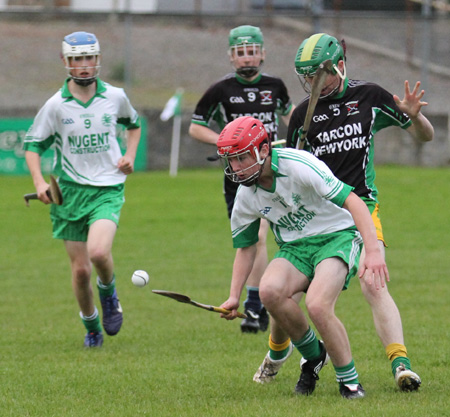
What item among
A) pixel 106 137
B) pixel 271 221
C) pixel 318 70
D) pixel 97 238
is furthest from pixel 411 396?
pixel 106 137

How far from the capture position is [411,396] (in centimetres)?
490

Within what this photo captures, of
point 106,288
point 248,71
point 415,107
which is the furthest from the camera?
point 248,71

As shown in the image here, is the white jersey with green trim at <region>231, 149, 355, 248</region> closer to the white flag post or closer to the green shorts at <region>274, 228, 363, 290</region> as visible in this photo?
the green shorts at <region>274, 228, 363, 290</region>

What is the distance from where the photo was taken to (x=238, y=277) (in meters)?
5.10

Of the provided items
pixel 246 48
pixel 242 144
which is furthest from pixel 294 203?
pixel 246 48

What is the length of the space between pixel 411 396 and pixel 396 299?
3328 mm

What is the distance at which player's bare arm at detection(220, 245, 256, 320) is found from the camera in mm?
5035

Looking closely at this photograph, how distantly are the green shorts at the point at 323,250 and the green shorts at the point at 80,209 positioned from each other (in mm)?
2108

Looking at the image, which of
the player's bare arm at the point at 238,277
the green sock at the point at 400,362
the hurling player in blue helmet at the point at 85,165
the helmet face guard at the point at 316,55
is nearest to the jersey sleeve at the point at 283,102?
the hurling player in blue helmet at the point at 85,165

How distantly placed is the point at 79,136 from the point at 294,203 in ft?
8.05

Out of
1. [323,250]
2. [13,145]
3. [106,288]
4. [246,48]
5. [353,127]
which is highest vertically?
[353,127]

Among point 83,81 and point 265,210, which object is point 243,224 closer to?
point 265,210

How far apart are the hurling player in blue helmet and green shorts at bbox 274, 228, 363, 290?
2.04m

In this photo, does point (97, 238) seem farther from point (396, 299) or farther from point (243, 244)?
point (396, 299)
